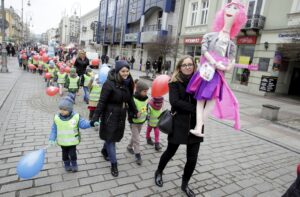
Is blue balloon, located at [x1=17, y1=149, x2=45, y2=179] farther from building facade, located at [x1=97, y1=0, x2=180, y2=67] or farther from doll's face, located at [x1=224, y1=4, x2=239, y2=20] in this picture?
building facade, located at [x1=97, y1=0, x2=180, y2=67]

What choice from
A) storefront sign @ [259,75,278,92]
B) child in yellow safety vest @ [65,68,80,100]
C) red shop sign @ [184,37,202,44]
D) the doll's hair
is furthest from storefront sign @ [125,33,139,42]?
the doll's hair

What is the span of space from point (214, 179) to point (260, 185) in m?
0.78

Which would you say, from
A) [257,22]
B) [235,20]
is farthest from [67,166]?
[257,22]

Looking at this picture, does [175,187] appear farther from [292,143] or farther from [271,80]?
[271,80]

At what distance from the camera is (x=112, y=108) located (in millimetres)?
3422

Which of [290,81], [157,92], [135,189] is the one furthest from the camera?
[290,81]

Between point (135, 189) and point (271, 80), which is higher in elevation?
point (271, 80)

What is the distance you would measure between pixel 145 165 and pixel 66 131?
154 cm

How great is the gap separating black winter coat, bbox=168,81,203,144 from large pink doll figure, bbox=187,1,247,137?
0.34 ft

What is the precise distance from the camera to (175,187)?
3.51m

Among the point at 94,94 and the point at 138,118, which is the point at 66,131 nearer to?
the point at 138,118

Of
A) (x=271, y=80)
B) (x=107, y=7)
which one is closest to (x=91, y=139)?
(x=271, y=80)

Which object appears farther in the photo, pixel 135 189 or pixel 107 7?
pixel 107 7

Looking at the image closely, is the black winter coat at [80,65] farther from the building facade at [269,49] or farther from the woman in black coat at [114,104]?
the building facade at [269,49]
